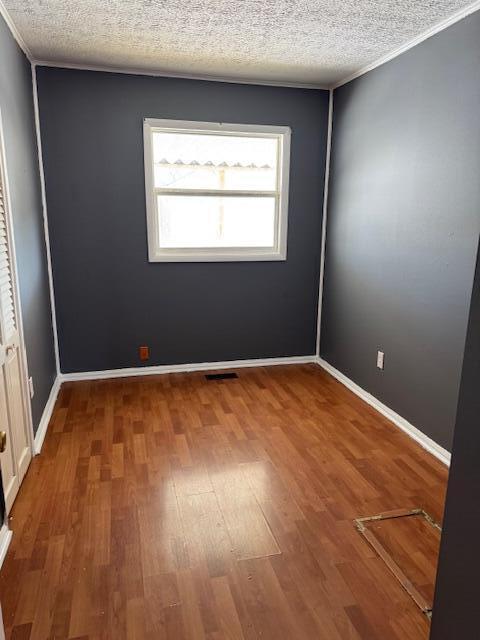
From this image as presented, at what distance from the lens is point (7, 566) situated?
1805 mm

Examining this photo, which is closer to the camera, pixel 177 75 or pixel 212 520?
pixel 212 520

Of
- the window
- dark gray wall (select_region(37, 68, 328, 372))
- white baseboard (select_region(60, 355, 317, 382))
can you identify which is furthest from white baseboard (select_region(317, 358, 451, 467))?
the window

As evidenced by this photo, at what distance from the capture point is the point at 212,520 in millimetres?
2111

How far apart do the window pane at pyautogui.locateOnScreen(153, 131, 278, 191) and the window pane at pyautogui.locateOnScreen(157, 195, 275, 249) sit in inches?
4.9

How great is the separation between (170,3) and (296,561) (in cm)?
277

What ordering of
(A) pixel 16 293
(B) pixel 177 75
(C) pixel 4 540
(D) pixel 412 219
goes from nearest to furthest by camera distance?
1. (C) pixel 4 540
2. (A) pixel 16 293
3. (D) pixel 412 219
4. (B) pixel 177 75

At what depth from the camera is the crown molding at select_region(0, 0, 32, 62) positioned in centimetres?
241

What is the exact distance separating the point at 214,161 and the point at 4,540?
10.2 ft

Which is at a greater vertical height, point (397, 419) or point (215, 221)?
point (215, 221)

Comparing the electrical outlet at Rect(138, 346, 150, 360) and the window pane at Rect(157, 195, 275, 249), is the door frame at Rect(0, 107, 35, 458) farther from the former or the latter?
the window pane at Rect(157, 195, 275, 249)

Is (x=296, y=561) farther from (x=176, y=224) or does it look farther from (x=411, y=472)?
(x=176, y=224)

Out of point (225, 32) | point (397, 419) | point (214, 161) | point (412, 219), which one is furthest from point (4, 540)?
point (214, 161)

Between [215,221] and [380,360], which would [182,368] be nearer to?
[215,221]

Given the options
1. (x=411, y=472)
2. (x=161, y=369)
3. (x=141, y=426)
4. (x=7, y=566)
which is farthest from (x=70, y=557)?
(x=161, y=369)
